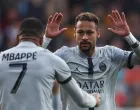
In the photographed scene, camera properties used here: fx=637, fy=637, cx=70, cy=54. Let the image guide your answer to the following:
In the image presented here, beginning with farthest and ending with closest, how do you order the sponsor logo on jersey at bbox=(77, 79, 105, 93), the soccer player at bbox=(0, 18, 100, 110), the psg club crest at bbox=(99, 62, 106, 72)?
1. the psg club crest at bbox=(99, 62, 106, 72)
2. the sponsor logo on jersey at bbox=(77, 79, 105, 93)
3. the soccer player at bbox=(0, 18, 100, 110)

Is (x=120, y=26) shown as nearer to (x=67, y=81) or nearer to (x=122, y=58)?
(x=122, y=58)

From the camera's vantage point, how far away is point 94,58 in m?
7.53

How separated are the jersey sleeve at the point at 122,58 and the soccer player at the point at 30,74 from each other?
4.80ft

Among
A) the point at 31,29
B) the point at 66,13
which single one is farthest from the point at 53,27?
the point at 66,13

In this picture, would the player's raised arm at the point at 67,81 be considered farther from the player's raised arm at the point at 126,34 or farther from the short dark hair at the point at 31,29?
the player's raised arm at the point at 126,34

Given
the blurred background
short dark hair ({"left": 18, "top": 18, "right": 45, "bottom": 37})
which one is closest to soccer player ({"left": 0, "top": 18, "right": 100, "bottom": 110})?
short dark hair ({"left": 18, "top": 18, "right": 45, "bottom": 37})

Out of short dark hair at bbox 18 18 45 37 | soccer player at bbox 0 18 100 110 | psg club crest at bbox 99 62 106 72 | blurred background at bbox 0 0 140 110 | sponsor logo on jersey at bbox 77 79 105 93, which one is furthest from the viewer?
blurred background at bbox 0 0 140 110

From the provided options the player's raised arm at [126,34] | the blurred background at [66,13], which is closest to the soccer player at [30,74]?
the player's raised arm at [126,34]

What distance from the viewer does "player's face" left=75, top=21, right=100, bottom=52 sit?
738cm

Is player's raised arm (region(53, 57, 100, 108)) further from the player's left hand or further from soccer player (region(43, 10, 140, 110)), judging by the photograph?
the player's left hand

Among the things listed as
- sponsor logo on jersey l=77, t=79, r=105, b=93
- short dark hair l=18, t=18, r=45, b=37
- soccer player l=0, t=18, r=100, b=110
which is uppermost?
short dark hair l=18, t=18, r=45, b=37

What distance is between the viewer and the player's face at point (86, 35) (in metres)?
7.38

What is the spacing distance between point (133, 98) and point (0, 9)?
4036mm

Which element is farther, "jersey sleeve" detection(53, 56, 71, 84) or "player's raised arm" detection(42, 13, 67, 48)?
"player's raised arm" detection(42, 13, 67, 48)
